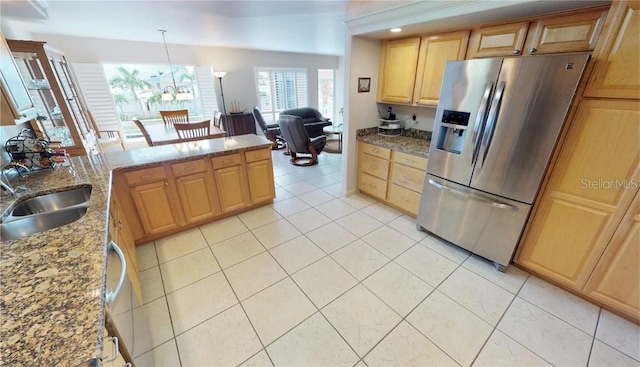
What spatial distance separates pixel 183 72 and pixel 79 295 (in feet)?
19.8

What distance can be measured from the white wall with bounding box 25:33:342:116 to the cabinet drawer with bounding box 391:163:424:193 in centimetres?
474

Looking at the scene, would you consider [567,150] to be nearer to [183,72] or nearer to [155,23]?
[155,23]

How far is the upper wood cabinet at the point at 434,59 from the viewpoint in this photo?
7.21 ft

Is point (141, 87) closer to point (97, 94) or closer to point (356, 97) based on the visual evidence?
point (97, 94)

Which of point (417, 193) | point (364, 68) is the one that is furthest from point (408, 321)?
point (364, 68)

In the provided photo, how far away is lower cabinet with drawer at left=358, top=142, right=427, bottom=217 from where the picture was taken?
2621 millimetres

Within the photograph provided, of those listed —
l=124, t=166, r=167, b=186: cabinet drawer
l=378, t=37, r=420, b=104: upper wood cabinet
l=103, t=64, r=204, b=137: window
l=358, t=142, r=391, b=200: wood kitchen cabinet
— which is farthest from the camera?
l=103, t=64, r=204, b=137: window

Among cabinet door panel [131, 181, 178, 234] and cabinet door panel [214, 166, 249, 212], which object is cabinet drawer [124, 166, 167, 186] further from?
cabinet door panel [214, 166, 249, 212]

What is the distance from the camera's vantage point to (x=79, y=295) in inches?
31.0

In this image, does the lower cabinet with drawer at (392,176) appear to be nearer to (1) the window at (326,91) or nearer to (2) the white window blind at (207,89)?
(2) the white window blind at (207,89)

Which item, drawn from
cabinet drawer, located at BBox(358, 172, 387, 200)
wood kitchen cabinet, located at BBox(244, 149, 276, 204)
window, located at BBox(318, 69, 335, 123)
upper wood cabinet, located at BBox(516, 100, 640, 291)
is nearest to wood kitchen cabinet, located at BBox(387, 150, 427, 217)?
cabinet drawer, located at BBox(358, 172, 387, 200)

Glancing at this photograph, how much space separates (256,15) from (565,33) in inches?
110

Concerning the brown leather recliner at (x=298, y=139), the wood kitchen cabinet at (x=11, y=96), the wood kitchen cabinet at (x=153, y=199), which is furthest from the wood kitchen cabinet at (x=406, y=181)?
the wood kitchen cabinet at (x=11, y=96)

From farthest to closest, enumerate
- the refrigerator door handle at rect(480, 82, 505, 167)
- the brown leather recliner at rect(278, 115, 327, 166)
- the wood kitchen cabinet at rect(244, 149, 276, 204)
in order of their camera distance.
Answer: the brown leather recliner at rect(278, 115, 327, 166) < the wood kitchen cabinet at rect(244, 149, 276, 204) < the refrigerator door handle at rect(480, 82, 505, 167)
